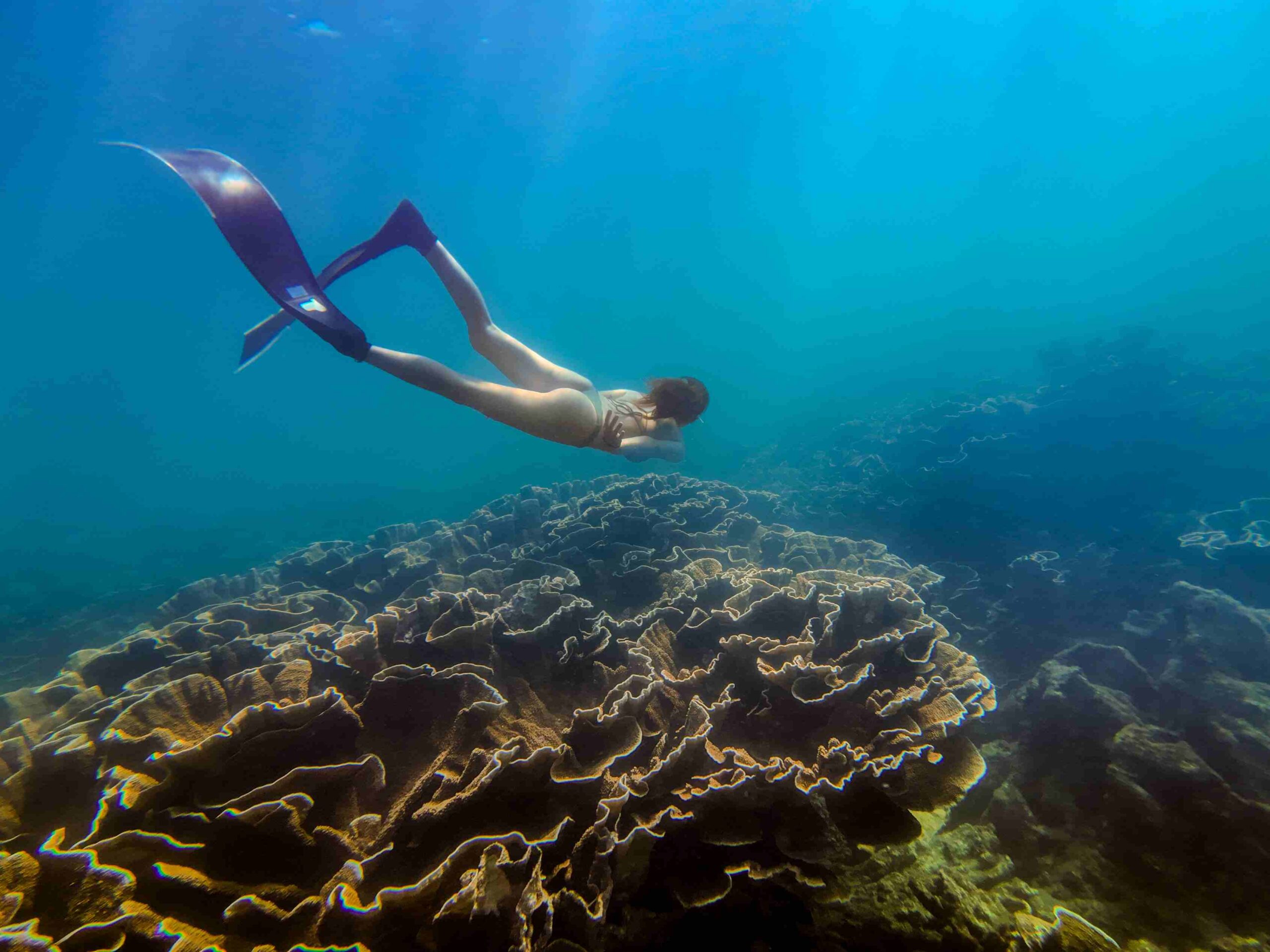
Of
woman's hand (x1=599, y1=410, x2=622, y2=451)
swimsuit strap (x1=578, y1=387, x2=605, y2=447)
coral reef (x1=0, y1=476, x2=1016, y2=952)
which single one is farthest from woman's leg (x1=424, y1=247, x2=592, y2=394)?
coral reef (x1=0, y1=476, x2=1016, y2=952)

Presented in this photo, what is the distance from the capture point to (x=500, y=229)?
65000 millimetres

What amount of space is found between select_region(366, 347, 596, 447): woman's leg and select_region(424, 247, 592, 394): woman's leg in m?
1.01

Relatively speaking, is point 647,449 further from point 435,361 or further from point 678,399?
point 435,361

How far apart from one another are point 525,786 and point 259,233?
478 centimetres

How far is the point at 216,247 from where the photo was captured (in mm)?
43750

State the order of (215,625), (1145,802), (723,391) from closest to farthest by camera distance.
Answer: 1. (1145,802)
2. (215,625)
3. (723,391)

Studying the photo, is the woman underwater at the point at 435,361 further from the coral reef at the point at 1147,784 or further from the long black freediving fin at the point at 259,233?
the coral reef at the point at 1147,784

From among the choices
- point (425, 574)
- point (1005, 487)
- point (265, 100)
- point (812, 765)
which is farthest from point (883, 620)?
point (265, 100)

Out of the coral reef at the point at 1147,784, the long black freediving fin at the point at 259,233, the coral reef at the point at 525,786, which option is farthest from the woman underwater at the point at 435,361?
the coral reef at the point at 1147,784

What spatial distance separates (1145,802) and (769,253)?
117858 millimetres

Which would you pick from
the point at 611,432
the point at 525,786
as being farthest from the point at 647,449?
the point at 525,786

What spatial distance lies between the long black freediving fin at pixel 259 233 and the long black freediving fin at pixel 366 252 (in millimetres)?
962

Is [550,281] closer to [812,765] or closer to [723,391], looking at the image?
[723,391]

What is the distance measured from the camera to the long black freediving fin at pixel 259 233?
386 centimetres
